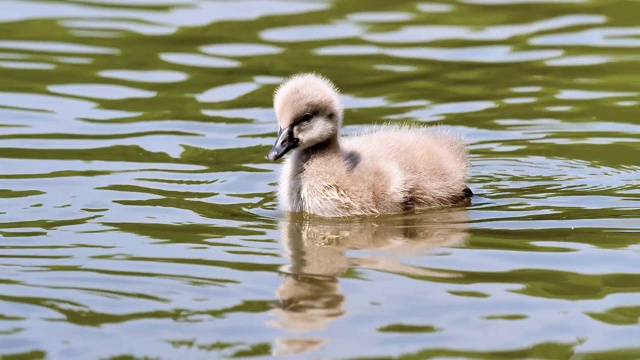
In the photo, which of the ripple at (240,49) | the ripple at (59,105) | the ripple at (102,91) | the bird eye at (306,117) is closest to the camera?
the bird eye at (306,117)

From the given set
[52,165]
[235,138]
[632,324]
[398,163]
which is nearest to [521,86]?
[235,138]

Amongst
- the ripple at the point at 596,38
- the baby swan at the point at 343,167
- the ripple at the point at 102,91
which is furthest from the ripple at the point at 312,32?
the baby swan at the point at 343,167

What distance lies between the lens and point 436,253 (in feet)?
21.4

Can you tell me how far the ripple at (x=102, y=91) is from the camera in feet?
34.0

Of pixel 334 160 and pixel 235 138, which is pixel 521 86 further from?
pixel 334 160

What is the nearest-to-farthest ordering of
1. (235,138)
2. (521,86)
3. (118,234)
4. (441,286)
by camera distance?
(441,286) → (118,234) → (235,138) → (521,86)

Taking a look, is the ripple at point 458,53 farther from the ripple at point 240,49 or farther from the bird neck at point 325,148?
the bird neck at point 325,148

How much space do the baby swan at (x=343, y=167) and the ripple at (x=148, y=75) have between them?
3.13 meters

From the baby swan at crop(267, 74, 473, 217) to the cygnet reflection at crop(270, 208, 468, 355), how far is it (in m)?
0.11

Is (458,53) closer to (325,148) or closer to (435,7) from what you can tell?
(435,7)

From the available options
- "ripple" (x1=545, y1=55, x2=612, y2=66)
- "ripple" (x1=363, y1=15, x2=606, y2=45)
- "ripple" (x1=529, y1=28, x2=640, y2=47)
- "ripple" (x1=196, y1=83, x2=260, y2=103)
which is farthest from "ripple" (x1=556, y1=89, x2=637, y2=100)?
"ripple" (x1=196, y1=83, x2=260, y2=103)

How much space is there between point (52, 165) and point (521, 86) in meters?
3.77

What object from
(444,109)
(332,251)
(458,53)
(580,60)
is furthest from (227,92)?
(332,251)

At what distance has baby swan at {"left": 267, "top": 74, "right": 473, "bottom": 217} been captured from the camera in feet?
24.7
